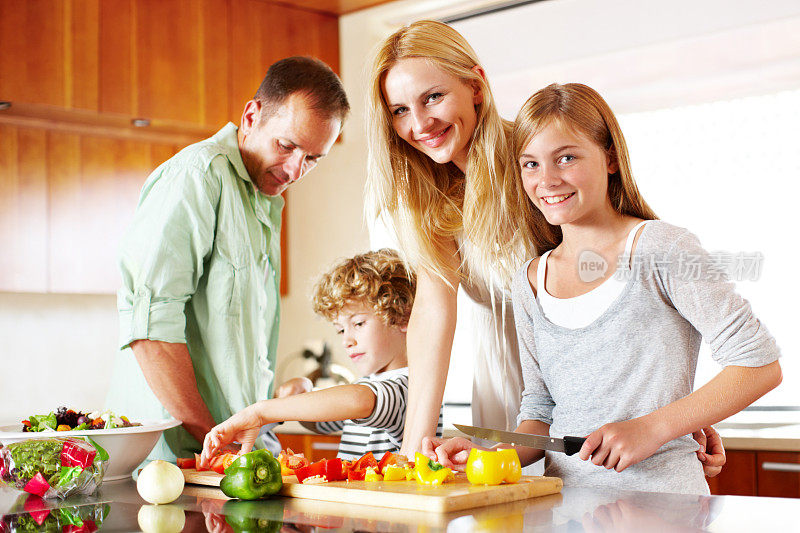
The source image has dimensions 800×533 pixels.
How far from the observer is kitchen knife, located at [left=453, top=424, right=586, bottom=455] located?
106cm

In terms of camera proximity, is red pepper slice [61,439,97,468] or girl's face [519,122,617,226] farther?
girl's face [519,122,617,226]

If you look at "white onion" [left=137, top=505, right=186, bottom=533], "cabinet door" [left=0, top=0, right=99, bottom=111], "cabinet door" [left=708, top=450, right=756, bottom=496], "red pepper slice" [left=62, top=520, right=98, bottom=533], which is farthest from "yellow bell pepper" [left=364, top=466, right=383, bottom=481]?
"cabinet door" [left=0, top=0, right=99, bottom=111]

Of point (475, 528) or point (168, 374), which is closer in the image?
point (475, 528)

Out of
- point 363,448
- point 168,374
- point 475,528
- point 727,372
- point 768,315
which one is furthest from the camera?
point 768,315

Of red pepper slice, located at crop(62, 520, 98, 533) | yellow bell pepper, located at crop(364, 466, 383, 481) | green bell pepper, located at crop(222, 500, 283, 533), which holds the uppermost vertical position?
yellow bell pepper, located at crop(364, 466, 383, 481)

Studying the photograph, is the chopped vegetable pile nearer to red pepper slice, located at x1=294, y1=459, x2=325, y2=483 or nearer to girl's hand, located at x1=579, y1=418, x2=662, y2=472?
red pepper slice, located at x1=294, y1=459, x2=325, y2=483

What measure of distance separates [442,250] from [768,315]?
168 cm

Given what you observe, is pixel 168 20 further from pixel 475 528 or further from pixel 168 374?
pixel 475 528

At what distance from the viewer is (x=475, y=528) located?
0.85m

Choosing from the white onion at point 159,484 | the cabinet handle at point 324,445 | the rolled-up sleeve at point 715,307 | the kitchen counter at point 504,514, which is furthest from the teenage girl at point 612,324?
the cabinet handle at point 324,445

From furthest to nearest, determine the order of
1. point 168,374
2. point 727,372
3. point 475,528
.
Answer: point 168,374 → point 727,372 → point 475,528

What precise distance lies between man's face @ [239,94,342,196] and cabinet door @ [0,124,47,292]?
1462 millimetres

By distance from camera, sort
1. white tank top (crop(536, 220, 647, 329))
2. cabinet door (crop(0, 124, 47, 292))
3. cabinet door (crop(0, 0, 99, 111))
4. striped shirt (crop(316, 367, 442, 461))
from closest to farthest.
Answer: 1. white tank top (crop(536, 220, 647, 329))
2. striped shirt (crop(316, 367, 442, 461))
3. cabinet door (crop(0, 0, 99, 111))
4. cabinet door (crop(0, 124, 47, 292))

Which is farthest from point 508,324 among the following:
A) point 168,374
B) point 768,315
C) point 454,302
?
point 768,315
